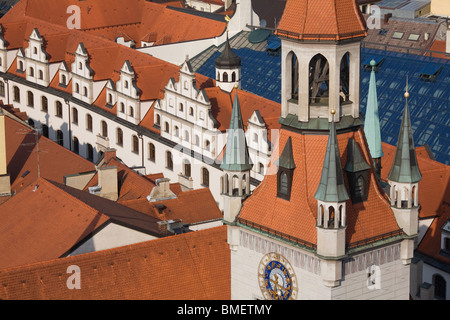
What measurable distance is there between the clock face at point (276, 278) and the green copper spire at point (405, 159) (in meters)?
5.43

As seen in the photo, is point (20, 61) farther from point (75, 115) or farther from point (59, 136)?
point (75, 115)

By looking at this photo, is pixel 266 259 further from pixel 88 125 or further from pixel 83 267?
pixel 88 125

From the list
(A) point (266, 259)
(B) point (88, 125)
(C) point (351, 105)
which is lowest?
(B) point (88, 125)

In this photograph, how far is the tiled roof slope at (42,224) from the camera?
74.8 meters

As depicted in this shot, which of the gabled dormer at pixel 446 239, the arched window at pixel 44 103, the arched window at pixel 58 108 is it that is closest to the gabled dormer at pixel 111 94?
the arched window at pixel 58 108

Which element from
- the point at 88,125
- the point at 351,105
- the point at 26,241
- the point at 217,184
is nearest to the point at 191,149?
the point at 217,184

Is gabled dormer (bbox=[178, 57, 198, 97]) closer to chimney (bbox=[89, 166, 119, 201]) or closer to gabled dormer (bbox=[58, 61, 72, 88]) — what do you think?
chimney (bbox=[89, 166, 119, 201])

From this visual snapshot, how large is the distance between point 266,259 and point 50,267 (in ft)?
33.5

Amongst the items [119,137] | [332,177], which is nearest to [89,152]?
[119,137]

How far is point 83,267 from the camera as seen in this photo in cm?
6894

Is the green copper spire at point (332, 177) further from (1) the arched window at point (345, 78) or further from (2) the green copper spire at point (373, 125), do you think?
(2) the green copper spire at point (373, 125)

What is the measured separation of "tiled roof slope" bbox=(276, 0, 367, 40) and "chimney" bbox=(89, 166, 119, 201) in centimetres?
3494

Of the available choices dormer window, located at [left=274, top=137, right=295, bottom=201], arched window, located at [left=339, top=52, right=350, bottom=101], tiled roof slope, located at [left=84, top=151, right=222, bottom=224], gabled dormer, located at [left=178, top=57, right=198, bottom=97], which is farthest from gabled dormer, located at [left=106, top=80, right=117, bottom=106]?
arched window, located at [left=339, top=52, right=350, bottom=101]

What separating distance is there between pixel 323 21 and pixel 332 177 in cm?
615
